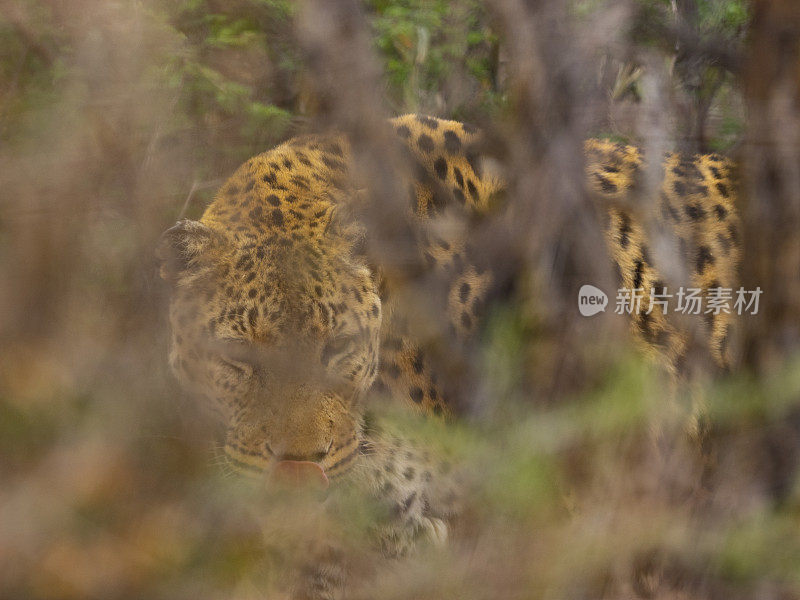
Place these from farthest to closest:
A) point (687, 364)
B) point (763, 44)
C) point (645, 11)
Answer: point (645, 11) < point (687, 364) < point (763, 44)

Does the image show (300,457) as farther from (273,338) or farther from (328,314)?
(328,314)

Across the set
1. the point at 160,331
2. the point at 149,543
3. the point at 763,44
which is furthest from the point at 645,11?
the point at 149,543

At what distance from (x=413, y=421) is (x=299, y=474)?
1015mm

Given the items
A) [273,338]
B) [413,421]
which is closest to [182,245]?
[273,338]

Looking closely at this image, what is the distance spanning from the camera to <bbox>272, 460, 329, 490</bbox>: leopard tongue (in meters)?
2.54

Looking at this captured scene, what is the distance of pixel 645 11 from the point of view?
490cm

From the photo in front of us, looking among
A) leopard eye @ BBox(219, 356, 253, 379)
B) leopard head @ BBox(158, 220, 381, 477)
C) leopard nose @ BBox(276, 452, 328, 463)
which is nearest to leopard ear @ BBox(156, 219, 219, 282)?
leopard head @ BBox(158, 220, 381, 477)

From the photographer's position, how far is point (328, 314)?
9.71 ft

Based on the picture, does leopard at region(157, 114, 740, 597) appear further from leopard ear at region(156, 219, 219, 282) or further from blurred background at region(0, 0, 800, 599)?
blurred background at region(0, 0, 800, 599)

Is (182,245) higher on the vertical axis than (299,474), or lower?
higher

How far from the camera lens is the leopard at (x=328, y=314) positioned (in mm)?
2855

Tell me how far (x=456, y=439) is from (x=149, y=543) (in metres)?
0.62

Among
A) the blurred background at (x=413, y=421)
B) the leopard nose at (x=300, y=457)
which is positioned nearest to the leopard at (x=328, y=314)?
the leopard nose at (x=300, y=457)

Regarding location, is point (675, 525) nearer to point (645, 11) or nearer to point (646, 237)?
point (646, 237)
